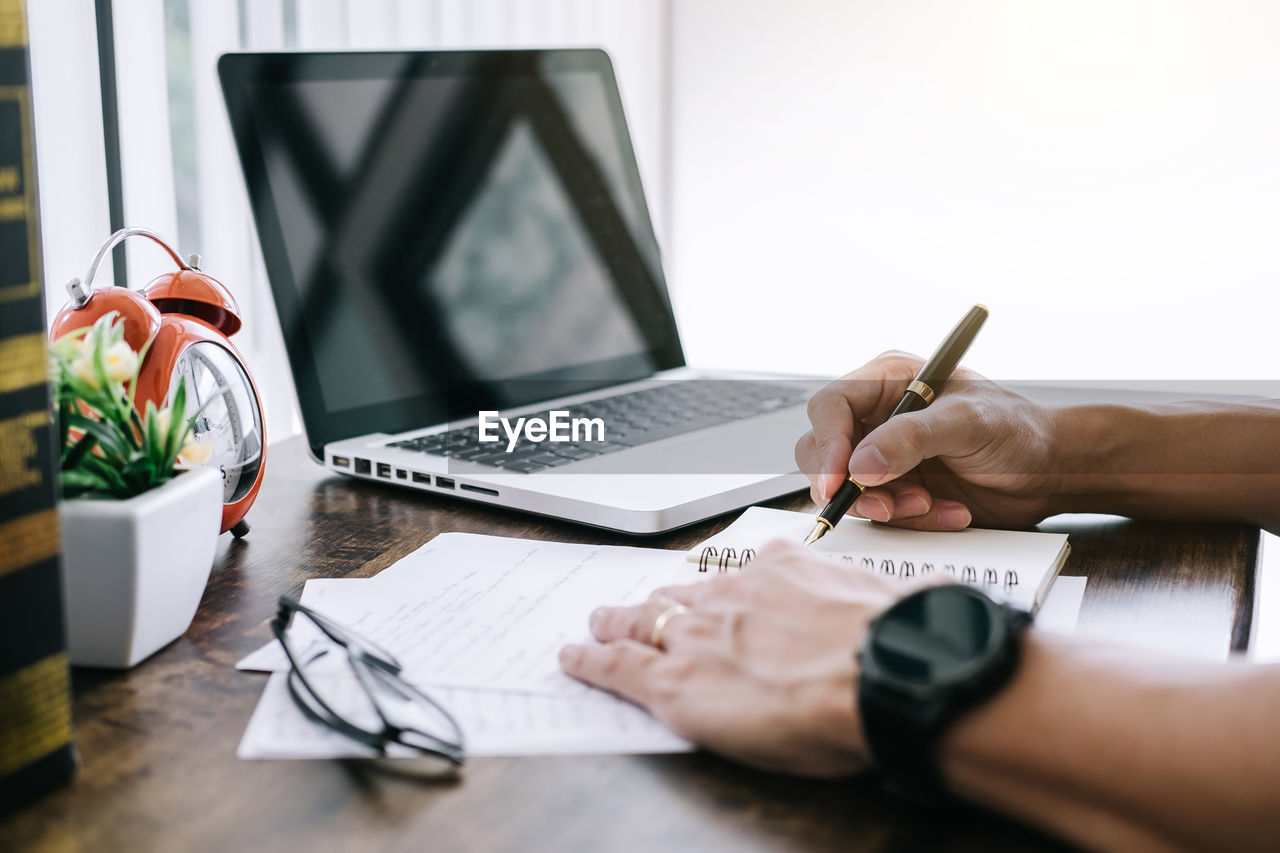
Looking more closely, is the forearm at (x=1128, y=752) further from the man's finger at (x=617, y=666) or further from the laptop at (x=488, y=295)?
the laptop at (x=488, y=295)

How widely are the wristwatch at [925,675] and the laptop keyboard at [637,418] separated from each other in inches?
17.4

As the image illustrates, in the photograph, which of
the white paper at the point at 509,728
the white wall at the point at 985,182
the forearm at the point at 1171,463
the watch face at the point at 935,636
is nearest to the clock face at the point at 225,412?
the white paper at the point at 509,728

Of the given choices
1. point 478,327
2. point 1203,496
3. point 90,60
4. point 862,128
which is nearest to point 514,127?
point 478,327

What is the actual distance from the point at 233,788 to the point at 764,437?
2.00ft

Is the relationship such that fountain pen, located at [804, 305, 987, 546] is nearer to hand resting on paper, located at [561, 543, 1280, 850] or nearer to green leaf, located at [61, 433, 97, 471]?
hand resting on paper, located at [561, 543, 1280, 850]

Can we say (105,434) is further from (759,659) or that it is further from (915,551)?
(915,551)

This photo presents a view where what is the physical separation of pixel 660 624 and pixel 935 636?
0.50 feet

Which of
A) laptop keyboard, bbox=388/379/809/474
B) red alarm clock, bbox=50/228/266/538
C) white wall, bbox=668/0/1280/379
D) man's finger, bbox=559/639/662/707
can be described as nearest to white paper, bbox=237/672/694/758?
man's finger, bbox=559/639/662/707

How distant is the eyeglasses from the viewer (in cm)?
44

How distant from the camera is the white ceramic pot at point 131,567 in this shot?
1.63ft

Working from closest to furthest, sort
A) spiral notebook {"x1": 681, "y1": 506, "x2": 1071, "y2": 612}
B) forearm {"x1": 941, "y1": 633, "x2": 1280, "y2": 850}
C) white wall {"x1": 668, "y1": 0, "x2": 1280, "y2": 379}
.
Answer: forearm {"x1": 941, "y1": 633, "x2": 1280, "y2": 850} < spiral notebook {"x1": 681, "y1": 506, "x2": 1071, "y2": 612} < white wall {"x1": 668, "y1": 0, "x2": 1280, "y2": 379}

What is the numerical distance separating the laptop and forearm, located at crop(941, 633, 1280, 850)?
0.35m

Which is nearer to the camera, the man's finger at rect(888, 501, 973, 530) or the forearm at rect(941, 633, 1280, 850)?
the forearm at rect(941, 633, 1280, 850)

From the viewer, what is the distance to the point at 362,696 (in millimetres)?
490
